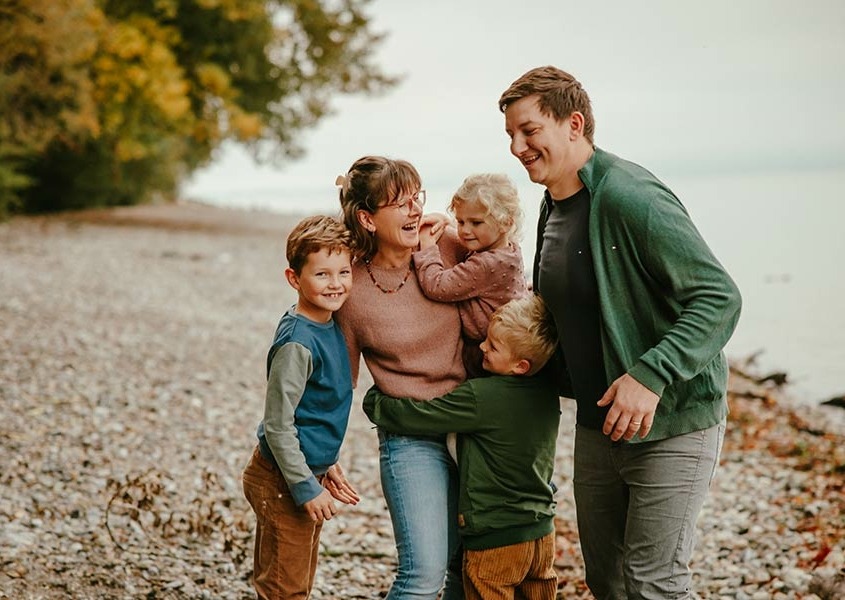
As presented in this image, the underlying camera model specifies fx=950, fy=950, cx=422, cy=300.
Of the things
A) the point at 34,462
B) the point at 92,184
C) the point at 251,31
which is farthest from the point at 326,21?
the point at 34,462

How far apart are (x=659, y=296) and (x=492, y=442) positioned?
0.80 meters

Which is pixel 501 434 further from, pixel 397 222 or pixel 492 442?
pixel 397 222

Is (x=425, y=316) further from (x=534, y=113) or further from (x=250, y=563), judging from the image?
(x=250, y=563)

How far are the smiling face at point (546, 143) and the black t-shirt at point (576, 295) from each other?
102mm

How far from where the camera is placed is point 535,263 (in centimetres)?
372

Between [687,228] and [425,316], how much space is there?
98cm

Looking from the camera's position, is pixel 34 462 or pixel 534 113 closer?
pixel 534 113

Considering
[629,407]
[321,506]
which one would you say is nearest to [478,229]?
[629,407]

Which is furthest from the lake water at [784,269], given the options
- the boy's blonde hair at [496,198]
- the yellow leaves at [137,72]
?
the yellow leaves at [137,72]

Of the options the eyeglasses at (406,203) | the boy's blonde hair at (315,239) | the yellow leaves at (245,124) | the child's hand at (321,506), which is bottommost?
the child's hand at (321,506)

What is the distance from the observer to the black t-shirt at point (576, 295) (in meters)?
3.31

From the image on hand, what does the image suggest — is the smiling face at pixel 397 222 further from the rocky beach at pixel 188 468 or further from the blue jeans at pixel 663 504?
the rocky beach at pixel 188 468

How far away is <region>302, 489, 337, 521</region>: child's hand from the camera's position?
337cm

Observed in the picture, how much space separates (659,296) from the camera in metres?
3.20
